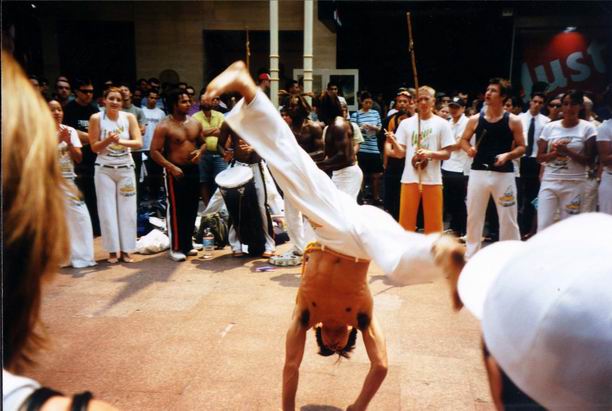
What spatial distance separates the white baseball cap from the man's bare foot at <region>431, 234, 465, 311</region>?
0.71 metres

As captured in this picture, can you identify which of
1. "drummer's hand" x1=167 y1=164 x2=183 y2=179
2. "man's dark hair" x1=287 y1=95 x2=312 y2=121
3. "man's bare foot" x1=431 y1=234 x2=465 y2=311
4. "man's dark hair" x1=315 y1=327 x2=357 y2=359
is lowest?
"man's dark hair" x1=315 y1=327 x2=357 y2=359

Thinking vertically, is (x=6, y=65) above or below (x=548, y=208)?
above

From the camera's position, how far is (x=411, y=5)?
38.6 feet

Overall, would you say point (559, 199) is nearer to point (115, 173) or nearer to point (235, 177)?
point (235, 177)

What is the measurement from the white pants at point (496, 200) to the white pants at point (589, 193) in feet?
2.00

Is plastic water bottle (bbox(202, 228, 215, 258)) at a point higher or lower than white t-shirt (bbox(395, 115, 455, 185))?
lower

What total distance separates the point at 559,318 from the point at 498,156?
4.57 metres

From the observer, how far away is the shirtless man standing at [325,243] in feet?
7.91

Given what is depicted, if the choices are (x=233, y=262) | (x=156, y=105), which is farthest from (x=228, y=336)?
(x=156, y=105)

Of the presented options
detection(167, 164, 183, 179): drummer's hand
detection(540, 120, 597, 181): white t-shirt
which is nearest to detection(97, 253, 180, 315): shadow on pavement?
detection(167, 164, 183, 179): drummer's hand

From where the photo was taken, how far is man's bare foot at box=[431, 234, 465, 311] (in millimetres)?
1768

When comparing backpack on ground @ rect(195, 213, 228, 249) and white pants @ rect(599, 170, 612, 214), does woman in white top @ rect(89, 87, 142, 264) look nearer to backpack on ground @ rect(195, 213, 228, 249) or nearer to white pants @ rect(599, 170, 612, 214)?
backpack on ground @ rect(195, 213, 228, 249)

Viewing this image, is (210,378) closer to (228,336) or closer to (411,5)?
(228,336)

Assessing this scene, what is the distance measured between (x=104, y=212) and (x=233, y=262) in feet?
4.81
